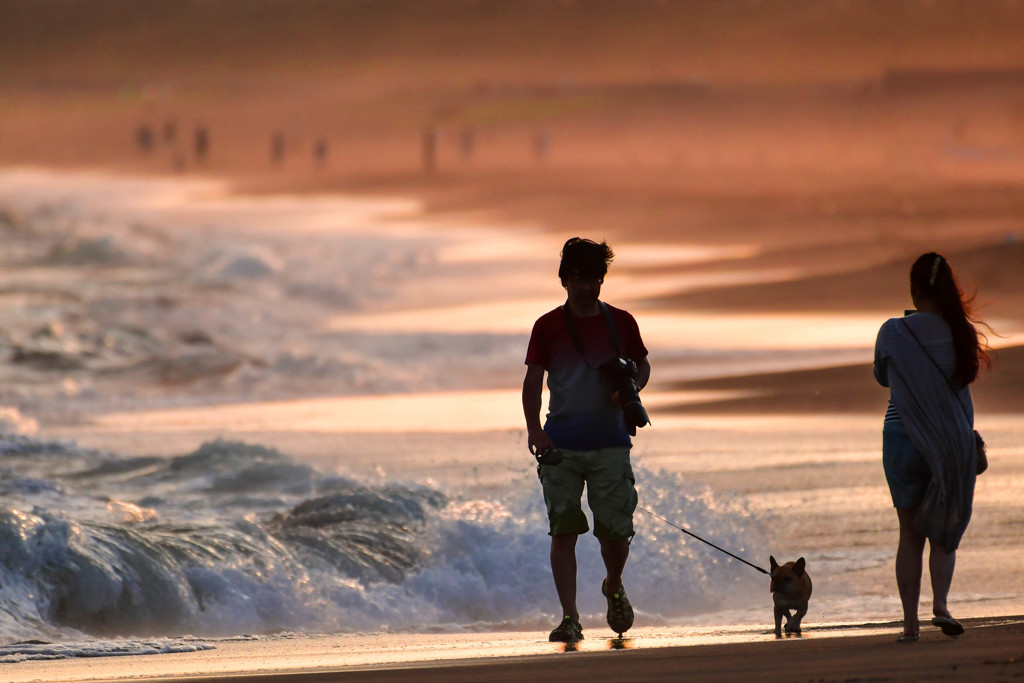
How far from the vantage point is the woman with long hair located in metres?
6.06

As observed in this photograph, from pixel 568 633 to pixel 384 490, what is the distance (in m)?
4.17

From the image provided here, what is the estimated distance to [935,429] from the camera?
6055mm

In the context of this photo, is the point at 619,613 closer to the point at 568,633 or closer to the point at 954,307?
the point at 568,633

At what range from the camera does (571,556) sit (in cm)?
682

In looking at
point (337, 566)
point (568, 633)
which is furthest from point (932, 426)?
point (337, 566)

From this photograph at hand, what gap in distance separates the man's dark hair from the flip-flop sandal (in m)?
1.79

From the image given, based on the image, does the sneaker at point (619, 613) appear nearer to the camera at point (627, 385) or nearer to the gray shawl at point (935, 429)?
the camera at point (627, 385)

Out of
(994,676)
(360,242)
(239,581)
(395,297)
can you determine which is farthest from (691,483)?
(360,242)

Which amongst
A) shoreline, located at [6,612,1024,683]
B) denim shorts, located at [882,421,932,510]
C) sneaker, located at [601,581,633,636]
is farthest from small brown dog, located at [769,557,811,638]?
denim shorts, located at [882,421,932,510]

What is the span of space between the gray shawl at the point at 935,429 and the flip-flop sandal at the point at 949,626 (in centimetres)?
26

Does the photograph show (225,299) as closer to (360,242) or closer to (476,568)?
(360,242)

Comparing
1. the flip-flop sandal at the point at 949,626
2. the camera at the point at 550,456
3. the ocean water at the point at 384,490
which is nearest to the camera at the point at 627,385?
the camera at the point at 550,456

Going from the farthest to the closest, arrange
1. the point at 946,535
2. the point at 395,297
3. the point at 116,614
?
1. the point at 395,297
2. the point at 116,614
3. the point at 946,535

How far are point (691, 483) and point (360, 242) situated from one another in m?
31.3
